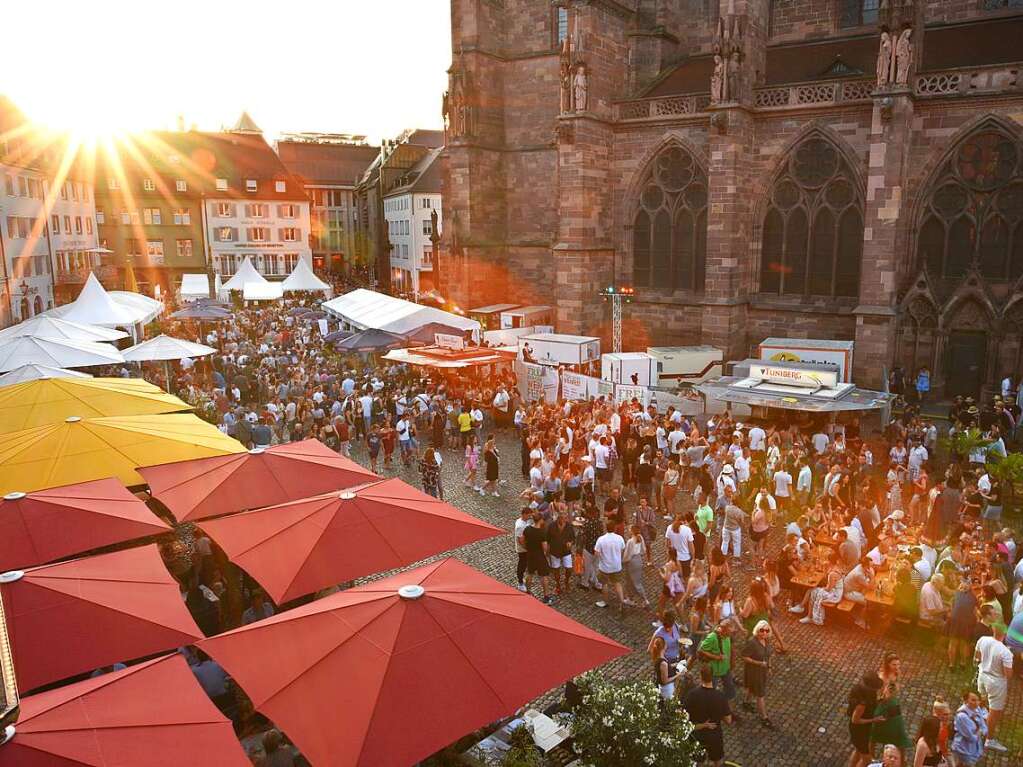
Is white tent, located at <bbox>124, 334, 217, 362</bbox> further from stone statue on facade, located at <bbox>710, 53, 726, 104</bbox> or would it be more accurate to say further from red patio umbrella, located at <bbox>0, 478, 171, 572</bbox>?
stone statue on facade, located at <bbox>710, 53, 726, 104</bbox>

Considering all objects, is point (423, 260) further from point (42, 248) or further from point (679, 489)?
point (679, 489)

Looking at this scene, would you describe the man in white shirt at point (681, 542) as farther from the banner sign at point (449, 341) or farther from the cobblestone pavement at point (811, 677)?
the banner sign at point (449, 341)

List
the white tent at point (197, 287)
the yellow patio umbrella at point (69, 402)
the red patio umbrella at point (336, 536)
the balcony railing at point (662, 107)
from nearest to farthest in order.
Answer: the red patio umbrella at point (336, 536) < the yellow patio umbrella at point (69, 402) < the balcony railing at point (662, 107) < the white tent at point (197, 287)

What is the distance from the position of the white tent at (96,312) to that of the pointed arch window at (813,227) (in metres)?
21.6

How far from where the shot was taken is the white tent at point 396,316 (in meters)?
26.8

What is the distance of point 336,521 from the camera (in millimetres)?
8969

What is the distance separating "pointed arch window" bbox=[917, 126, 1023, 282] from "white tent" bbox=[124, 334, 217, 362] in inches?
839

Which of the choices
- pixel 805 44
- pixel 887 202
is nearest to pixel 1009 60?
pixel 887 202

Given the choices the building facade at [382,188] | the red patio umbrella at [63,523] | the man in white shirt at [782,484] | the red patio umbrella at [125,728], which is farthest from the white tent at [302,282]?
the red patio umbrella at [125,728]

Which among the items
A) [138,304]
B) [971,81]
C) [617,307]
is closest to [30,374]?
[138,304]

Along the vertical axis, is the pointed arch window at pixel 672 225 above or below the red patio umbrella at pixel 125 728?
above

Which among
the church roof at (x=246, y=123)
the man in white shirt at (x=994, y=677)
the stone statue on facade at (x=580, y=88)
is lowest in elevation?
the man in white shirt at (x=994, y=677)

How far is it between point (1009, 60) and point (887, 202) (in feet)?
17.2

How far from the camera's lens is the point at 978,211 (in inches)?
882
